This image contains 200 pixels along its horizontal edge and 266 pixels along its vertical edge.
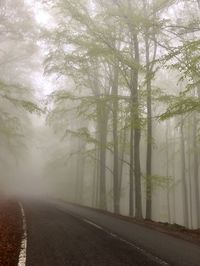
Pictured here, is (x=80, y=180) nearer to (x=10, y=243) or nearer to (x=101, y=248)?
(x=10, y=243)

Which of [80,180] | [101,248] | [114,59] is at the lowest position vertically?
[101,248]

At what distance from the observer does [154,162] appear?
4234cm

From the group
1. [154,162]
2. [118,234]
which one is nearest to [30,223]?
[118,234]

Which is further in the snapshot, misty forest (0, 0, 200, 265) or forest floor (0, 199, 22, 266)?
misty forest (0, 0, 200, 265)

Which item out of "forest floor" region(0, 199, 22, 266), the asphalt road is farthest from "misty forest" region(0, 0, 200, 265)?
"forest floor" region(0, 199, 22, 266)

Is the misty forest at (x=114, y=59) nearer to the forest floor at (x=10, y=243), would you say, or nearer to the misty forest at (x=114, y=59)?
the misty forest at (x=114, y=59)

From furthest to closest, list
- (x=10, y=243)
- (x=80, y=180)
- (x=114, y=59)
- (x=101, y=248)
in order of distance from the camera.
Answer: (x=80, y=180) → (x=114, y=59) → (x=10, y=243) → (x=101, y=248)

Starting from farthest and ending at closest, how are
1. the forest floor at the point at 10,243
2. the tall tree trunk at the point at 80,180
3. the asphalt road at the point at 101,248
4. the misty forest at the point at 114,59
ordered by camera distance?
1. the tall tree trunk at the point at 80,180
2. the misty forest at the point at 114,59
3. the asphalt road at the point at 101,248
4. the forest floor at the point at 10,243

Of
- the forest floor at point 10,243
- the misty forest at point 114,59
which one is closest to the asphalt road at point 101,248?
the forest floor at point 10,243

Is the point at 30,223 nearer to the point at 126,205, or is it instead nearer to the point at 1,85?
the point at 1,85

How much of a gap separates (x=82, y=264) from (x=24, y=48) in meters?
17.8

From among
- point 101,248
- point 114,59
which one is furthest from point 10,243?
point 114,59

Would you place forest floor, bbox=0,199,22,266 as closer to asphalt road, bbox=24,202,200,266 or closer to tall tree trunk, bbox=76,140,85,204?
asphalt road, bbox=24,202,200,266

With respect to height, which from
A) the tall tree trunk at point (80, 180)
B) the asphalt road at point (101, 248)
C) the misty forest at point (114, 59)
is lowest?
the asphalt road at point (101, 248)
